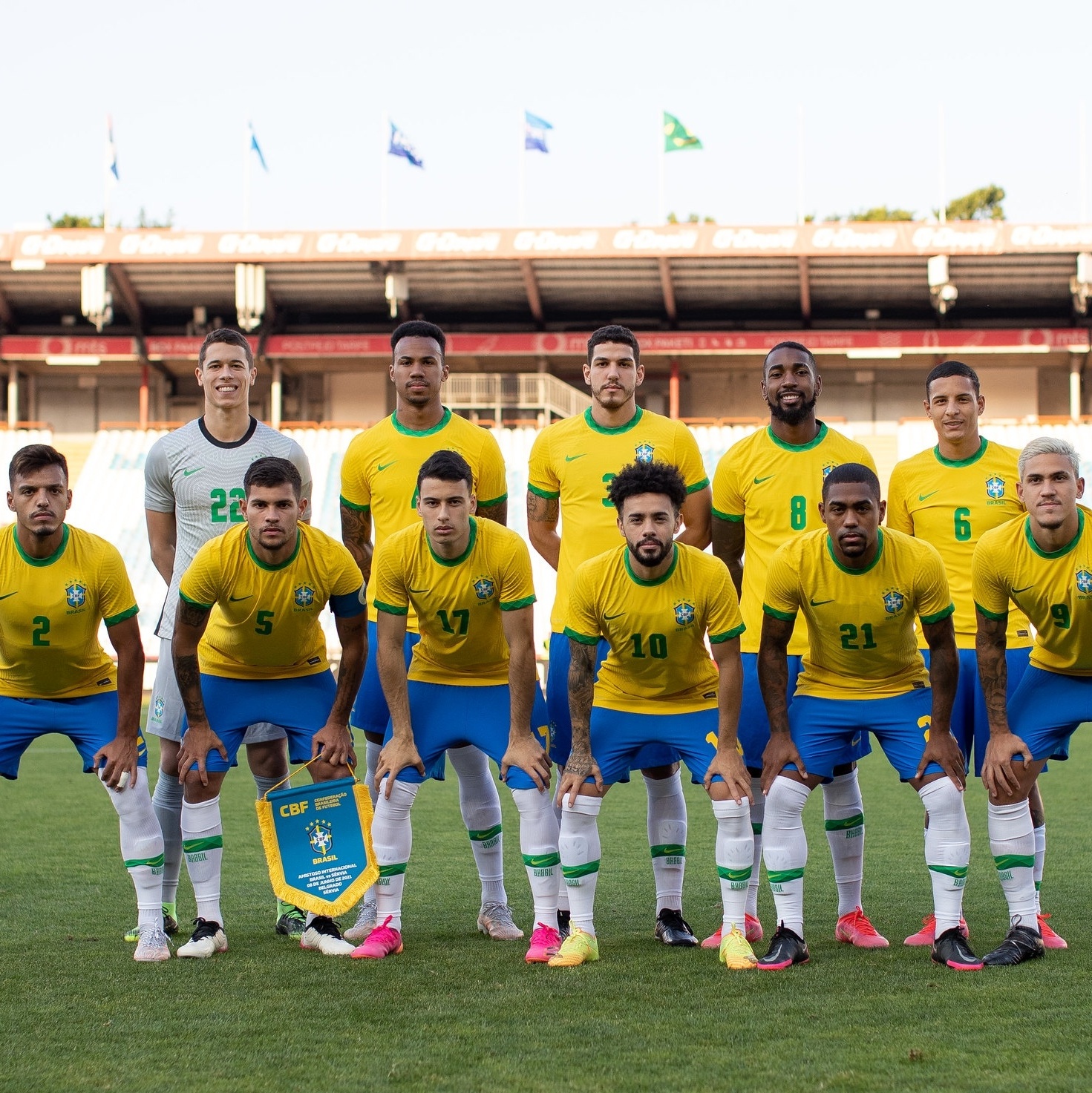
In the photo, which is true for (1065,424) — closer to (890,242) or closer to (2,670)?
(890,242)

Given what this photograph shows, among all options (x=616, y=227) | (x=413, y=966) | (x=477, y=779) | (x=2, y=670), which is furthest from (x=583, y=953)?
(x=616, y=227)

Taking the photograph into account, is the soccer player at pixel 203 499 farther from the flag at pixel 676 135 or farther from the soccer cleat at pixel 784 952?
the flag at pixel 676 135

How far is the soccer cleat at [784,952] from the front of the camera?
488 cm

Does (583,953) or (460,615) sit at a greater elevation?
(460,615)

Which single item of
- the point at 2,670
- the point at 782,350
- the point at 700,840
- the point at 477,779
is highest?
the point at 782,350

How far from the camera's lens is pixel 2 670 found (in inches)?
215

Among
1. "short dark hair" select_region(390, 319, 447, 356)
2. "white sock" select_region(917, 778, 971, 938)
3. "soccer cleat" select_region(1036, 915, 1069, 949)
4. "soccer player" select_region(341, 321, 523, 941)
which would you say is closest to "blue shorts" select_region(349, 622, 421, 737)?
"soccer player" select_region(341, 321, 523, 941)

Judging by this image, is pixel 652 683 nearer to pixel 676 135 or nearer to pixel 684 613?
pixel 684 613

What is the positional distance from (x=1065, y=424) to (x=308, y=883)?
2517 cm

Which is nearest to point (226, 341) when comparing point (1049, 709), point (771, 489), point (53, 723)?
point (53, 723)

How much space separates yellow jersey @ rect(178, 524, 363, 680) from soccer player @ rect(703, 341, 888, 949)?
162cm

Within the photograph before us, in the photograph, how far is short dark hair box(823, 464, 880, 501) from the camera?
16.3ft

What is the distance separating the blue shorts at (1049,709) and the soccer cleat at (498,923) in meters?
2.16

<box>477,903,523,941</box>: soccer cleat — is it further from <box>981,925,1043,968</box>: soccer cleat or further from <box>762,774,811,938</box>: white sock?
<box>981,925,1043,968</box>: soccer cleat
